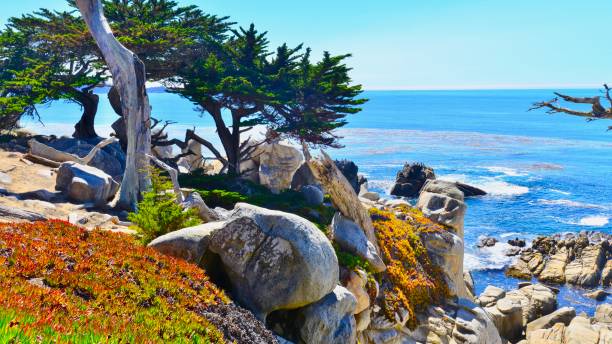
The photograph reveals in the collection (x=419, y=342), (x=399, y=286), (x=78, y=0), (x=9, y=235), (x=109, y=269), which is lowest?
(x=419, y=342)

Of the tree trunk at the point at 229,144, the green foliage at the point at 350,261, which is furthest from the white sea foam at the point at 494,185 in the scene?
the green foliage at the point at 350,261

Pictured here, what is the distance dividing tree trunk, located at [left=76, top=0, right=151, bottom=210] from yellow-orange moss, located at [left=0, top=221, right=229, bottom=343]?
983 cm

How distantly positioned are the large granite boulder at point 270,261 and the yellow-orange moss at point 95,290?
33.0 inches

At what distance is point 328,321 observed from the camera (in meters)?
8.63

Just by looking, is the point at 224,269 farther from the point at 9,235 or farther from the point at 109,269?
the point at 9,235

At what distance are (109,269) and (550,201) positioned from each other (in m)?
44.1

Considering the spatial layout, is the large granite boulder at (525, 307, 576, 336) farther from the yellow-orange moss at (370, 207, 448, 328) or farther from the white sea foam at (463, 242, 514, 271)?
the white sea foam at (463, 242, 514, 271)

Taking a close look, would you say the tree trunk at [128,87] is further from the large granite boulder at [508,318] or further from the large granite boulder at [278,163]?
the large granite boulder at [508,318]

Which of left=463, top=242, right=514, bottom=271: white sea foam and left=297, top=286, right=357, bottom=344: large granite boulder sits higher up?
left=297, top=286, right=357, bottom=344: large granite boulder

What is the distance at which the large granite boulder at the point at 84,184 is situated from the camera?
16125 mm

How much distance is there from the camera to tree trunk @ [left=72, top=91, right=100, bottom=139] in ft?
80.9

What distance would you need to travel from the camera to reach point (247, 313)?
23.6 ft

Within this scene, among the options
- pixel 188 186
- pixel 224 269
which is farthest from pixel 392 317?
pixel 188 186

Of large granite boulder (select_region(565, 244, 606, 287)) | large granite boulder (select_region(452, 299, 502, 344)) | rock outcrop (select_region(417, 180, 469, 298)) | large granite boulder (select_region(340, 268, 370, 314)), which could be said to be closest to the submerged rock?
large granite boulder (select_region(565, 244, 606, 287))
